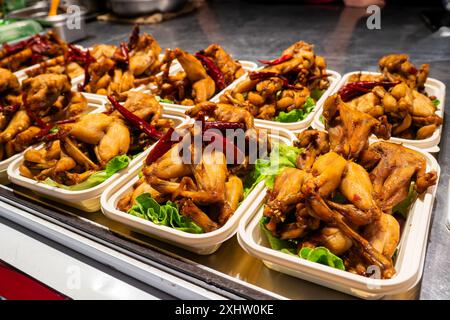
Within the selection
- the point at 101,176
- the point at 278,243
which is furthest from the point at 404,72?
the point at 101,176

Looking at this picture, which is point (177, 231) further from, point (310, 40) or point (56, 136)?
point (310, 40)

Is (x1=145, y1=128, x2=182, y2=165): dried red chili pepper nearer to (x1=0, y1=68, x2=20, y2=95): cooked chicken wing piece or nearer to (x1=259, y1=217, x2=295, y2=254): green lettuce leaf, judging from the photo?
(x1=259, y1=217, x2=295, y2=254): green lettuce leaf

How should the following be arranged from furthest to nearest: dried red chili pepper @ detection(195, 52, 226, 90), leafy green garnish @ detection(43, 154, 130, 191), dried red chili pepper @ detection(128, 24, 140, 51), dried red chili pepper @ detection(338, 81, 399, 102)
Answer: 1. dried red chili pepper @ detection(128, 24, 140, 51)
2. dried red chili pepper @ detection(195, 52, 226, 90)
3. dried red chili pepper @ detection(338, 81, 399, 102)
4. leafy green garnish @ detection(43, 154, 130, 191)

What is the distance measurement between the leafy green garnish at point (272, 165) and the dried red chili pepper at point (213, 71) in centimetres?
90

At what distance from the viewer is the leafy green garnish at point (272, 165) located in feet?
5.12

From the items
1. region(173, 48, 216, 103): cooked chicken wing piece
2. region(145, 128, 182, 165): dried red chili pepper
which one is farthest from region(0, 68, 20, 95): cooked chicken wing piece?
region(145, 128, 182, 165): dried red chili pepper

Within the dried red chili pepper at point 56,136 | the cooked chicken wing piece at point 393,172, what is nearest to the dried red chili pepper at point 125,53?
the dried red chili pepper at point 56,136

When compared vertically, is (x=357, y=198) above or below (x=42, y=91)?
below

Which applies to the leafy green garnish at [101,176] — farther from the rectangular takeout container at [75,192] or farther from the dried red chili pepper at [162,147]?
the dried red chili pepper at [162,147]

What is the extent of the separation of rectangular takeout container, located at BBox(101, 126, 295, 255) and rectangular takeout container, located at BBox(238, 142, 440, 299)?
0.15 ft

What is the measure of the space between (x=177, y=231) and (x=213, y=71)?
1.45 metres

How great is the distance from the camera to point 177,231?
4.41 feet

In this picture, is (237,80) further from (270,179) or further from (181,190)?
(181,190)

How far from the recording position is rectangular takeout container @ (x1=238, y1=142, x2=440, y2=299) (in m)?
1.06
